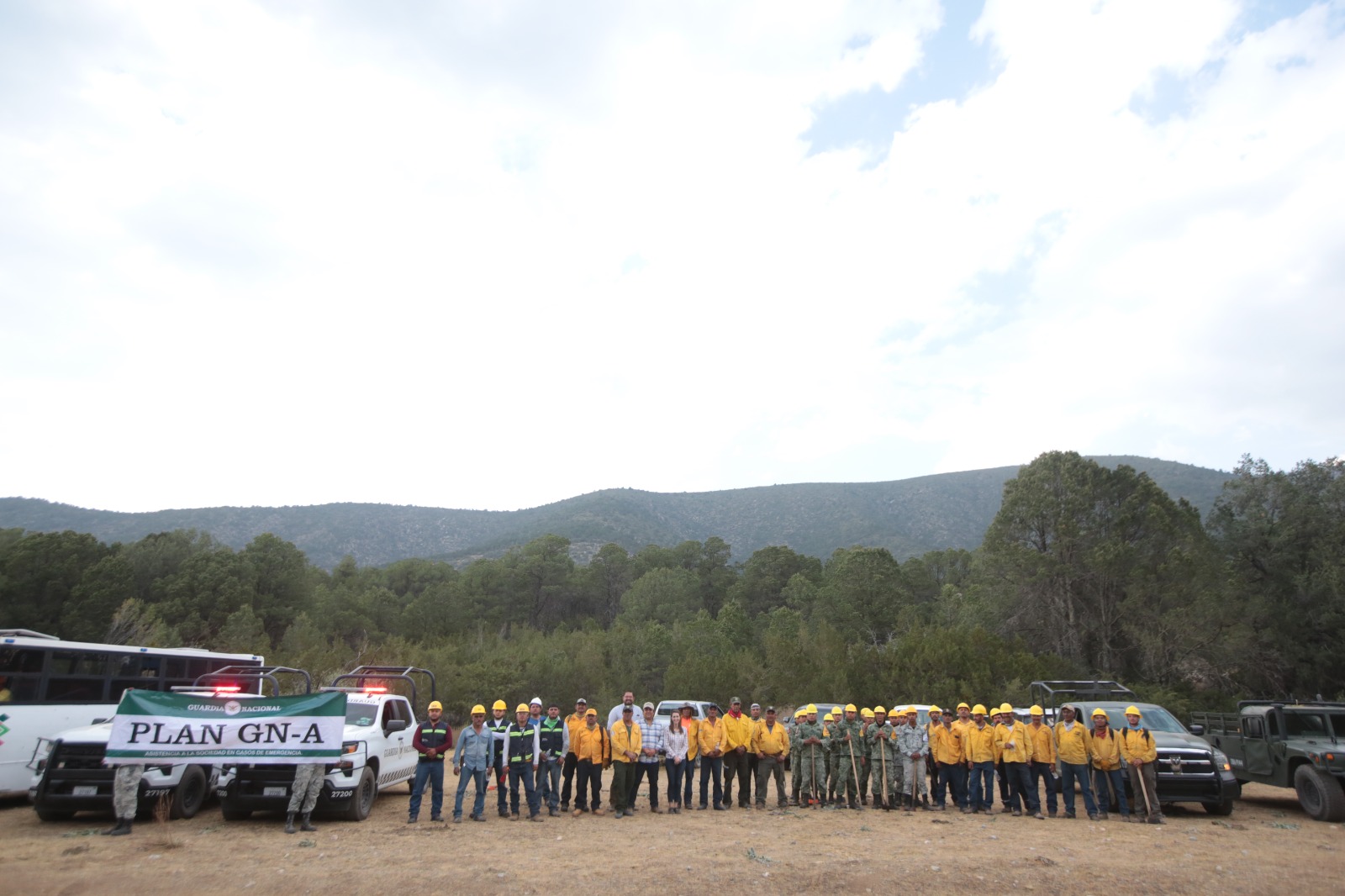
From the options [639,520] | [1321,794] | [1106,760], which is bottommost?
[1321,794]

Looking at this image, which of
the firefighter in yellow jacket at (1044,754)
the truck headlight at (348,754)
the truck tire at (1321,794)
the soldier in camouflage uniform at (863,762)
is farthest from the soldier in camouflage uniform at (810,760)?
the truck tire at (1321,794)

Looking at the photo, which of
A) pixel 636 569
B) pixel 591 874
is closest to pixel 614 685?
pixel 591 874

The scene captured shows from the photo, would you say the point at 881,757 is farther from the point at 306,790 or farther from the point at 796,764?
the point at 306,790

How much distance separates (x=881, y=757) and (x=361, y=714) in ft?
27.7

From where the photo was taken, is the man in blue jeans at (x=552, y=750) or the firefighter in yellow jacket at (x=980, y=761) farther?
the firefighter in yellow jacket at (x=980, y=761)

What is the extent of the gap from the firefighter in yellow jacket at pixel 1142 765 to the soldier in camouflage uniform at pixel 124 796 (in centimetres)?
1370

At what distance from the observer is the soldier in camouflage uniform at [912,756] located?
1282 centimetres

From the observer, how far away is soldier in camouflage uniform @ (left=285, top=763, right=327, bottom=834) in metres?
9.82

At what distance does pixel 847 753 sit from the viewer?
13031 mm

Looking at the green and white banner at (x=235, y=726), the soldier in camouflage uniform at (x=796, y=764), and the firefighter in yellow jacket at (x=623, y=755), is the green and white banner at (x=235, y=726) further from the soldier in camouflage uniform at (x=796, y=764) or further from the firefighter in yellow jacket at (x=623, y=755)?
the soldier in camouflage uniform at (x=796, y=764)

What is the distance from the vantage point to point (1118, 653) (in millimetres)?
31562

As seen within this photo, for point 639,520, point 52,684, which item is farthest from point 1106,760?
point 639,520

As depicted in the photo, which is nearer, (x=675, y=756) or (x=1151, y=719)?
(x=675, y=756)

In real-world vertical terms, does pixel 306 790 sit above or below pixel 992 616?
below
